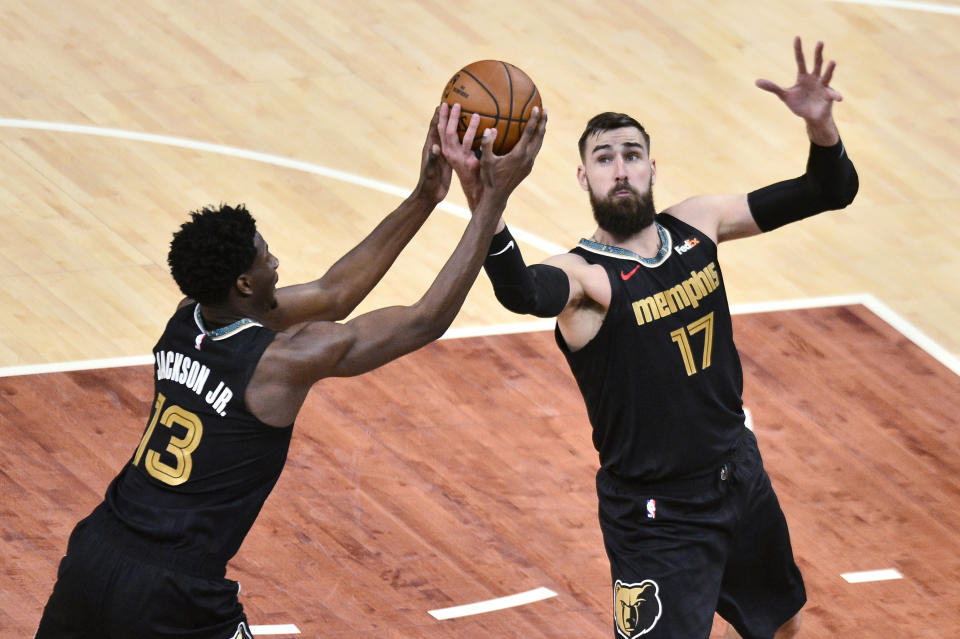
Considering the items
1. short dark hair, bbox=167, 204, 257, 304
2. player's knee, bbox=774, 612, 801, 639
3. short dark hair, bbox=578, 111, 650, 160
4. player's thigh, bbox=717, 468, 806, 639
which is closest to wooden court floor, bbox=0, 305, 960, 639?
player's knee, bbox=774, 612, 801, 639

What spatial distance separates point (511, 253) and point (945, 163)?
8.35 m

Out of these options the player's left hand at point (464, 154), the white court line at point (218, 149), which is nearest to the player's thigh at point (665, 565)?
the player's left hand at point (464, 154)

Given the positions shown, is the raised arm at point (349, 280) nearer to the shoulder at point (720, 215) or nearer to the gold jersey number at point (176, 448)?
the gold jersey number at point (176, 448)

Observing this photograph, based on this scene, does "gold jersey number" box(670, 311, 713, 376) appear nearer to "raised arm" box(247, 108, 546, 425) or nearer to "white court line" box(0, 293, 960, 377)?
"raised arm" box(247, 108, 546, 425)

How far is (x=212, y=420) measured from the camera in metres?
6.28

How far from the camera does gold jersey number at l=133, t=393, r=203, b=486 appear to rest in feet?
20.6

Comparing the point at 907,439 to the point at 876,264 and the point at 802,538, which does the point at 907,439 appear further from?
the point at 876,264

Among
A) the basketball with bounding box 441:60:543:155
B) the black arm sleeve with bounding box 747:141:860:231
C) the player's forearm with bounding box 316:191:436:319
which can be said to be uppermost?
the basketball with bounding box 441:60:543:155

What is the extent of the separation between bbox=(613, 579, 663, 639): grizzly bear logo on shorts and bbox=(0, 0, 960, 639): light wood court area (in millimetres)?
1749

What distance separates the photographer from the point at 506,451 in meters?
10.6

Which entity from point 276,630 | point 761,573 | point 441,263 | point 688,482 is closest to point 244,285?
point 688,482

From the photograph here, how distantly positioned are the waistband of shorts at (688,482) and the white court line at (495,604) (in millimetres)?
1978

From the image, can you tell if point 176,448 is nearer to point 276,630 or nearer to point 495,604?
point 276,630

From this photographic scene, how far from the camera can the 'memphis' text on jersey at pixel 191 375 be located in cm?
625
